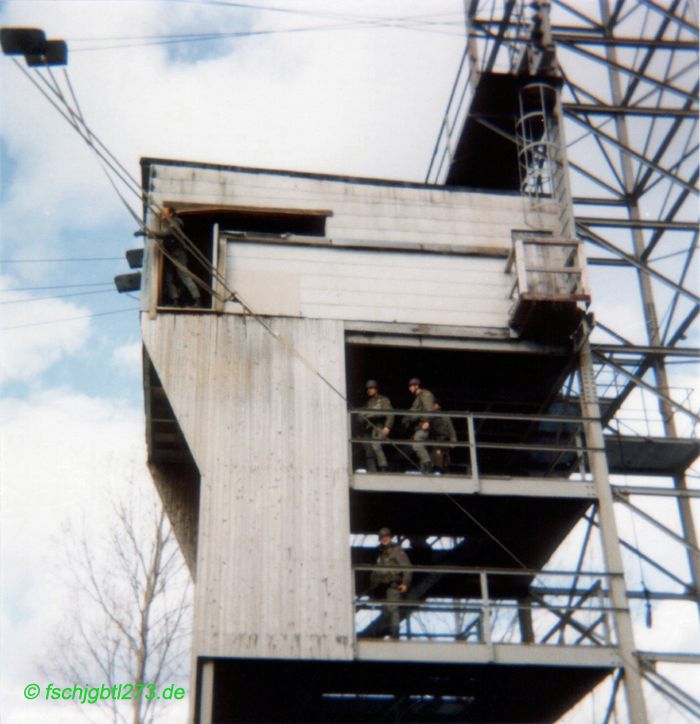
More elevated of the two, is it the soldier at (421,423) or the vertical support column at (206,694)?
the soldier at (421,423)

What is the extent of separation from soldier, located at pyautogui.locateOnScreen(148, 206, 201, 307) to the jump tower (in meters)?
0.29

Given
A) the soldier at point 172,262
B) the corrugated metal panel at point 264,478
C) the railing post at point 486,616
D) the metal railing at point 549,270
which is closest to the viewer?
the corrugated metal panel at point 264,478

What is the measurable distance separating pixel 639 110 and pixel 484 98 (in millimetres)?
3476

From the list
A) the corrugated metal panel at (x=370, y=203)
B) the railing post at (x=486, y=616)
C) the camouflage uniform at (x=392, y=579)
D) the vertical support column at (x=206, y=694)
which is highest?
the corrugated metal panel at (x=370, y=203)

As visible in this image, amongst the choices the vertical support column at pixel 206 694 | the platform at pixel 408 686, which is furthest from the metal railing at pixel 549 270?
the vertical support column at pixel 206 694

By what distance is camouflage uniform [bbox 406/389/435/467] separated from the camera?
1669 cm

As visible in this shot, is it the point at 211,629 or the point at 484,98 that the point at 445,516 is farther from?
the point at 484,98

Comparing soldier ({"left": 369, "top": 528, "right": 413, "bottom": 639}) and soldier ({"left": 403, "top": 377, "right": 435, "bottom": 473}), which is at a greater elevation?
soldier ({"left": 403, "top": 377, "right": 435, "bottom": 473})

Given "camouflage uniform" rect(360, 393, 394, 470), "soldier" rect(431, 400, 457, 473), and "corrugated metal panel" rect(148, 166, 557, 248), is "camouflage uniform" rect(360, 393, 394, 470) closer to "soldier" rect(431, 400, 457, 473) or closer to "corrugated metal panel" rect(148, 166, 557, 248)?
"soldier" rect(431, 400, 457, 473)

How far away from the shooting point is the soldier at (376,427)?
16.7m

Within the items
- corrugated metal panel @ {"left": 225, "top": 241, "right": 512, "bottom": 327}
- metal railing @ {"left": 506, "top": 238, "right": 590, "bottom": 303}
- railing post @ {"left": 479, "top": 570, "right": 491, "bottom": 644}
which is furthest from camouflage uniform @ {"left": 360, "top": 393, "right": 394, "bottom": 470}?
metal railing @ {"left": 506, "top": 238, "right": 590, "bottom": 303}

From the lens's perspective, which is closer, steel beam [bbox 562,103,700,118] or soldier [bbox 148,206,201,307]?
soldier [bbox 148,206,201,307]

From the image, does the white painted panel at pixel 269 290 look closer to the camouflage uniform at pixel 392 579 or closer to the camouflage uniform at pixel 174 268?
the camouflage uniform at pixel 174 268

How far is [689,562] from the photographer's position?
726 inches
